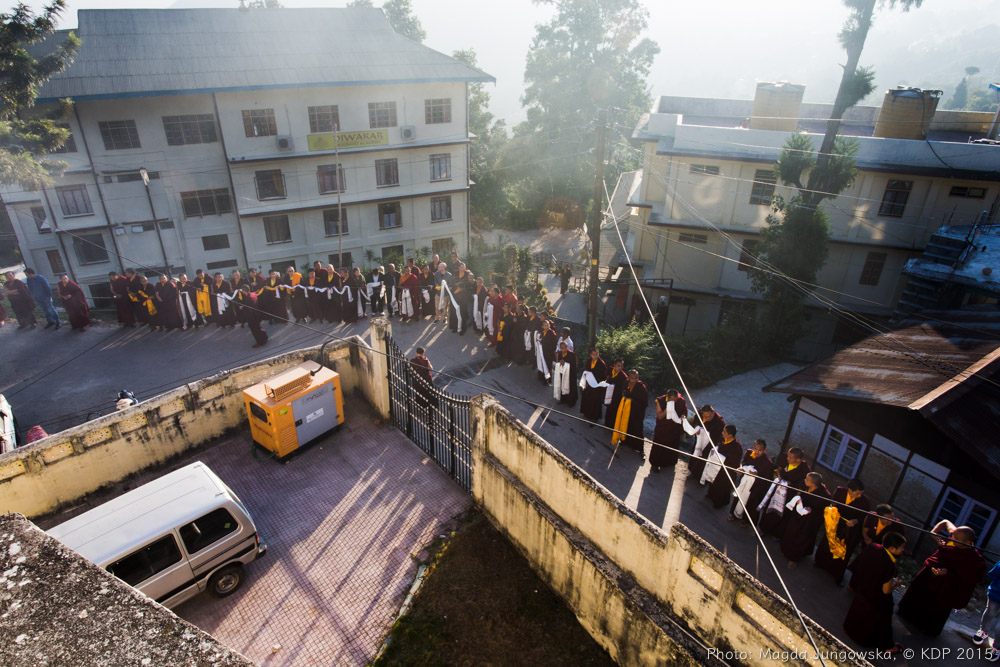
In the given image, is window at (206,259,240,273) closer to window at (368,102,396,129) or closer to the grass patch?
window at (368,102,396,129)

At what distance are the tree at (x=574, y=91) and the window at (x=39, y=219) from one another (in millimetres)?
28056

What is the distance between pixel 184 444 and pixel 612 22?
4020cm

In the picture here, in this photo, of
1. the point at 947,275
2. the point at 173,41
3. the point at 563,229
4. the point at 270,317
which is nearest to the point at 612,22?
the point at 563,229

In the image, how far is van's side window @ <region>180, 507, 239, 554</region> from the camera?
275 inches

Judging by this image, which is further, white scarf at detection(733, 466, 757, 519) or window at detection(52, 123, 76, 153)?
window at detection(52, 123, 76, 153)

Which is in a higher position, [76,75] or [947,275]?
[76,75]

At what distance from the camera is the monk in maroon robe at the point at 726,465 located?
9391 mm

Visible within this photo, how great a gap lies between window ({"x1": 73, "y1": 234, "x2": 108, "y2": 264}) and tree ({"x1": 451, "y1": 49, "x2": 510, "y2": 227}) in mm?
23183

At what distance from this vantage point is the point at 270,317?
52.0 feet

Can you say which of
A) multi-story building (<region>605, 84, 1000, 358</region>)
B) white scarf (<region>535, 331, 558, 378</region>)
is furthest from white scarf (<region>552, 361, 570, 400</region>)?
multi-story building (<region>605, 84, 1000, 358</region>)

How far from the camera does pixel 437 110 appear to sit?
1061 inches

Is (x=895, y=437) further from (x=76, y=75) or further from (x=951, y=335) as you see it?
(x=76, y=75)

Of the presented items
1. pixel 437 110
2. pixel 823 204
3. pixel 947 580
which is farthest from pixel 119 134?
pixel 947 580

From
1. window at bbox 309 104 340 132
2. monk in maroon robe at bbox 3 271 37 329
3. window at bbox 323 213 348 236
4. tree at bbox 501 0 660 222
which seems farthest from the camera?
tree at bbox 501 0 660 222
